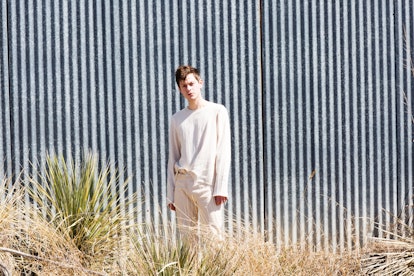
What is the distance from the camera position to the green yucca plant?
7.47m

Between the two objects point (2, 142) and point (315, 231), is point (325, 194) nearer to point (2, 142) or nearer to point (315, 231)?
point (315, 231)

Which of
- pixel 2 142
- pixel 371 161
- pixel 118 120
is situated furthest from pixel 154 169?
pixel 371 161

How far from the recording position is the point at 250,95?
8.35 meters

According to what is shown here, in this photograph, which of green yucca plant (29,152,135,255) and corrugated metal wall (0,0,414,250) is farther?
corrugated metal wall (0,0,414,250)

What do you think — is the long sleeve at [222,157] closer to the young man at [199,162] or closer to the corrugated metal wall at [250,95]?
the young man at [199,162]

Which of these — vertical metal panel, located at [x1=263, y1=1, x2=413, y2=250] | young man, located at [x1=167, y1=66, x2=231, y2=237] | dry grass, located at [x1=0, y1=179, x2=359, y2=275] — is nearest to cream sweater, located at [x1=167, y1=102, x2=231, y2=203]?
young man, located at [x1=167, y1=66, x2=231, y2=237]

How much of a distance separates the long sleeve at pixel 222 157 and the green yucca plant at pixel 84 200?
100 centimetres

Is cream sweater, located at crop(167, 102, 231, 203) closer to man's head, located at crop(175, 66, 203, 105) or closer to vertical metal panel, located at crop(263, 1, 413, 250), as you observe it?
man's head, located at crop(175, 66, 203, 105)

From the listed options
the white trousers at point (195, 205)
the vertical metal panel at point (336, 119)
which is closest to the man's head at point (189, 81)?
the white trousers at point (195, 205)

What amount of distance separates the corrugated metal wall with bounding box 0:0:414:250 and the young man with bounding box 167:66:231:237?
4.22ft

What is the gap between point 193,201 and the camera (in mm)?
6879

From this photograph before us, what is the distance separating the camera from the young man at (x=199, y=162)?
685cm

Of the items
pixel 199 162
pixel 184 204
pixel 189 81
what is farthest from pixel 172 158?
pixel 189 81

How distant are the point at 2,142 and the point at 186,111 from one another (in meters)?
1.96
